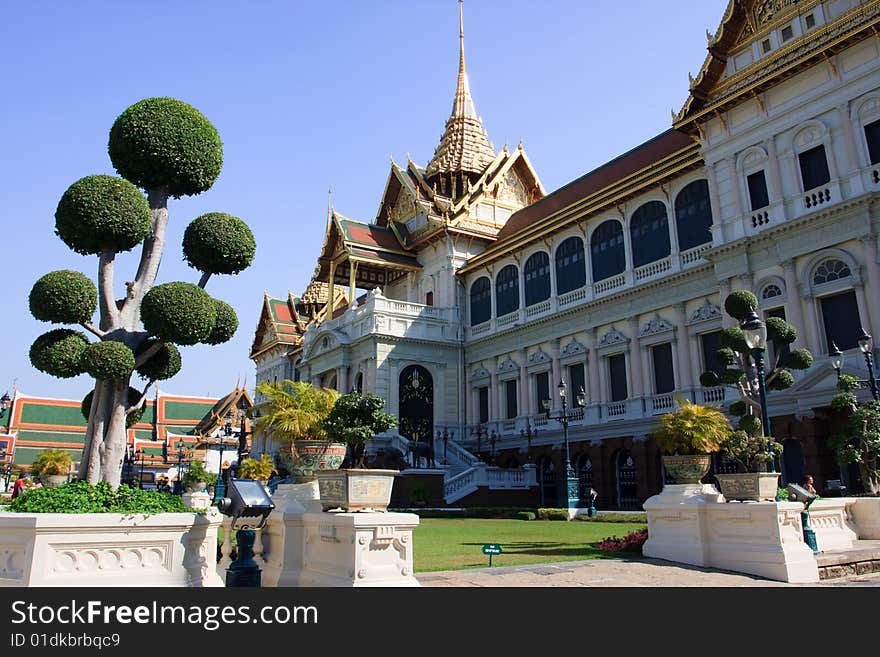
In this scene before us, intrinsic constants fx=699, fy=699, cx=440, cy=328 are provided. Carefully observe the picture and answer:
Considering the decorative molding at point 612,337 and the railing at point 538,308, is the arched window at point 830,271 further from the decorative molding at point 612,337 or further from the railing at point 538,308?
the railing at point 538,308

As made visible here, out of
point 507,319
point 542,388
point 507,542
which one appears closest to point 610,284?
point 542,388

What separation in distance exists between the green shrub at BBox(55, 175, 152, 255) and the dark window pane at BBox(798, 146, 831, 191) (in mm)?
19887

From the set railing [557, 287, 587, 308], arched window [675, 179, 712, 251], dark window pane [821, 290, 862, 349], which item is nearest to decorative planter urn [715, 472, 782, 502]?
dark window pane [821, 290, 862, 349]

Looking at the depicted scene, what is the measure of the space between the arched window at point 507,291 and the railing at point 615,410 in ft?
26.6

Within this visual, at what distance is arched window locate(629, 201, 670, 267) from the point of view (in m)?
27.3

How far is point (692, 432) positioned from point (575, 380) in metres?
19.4

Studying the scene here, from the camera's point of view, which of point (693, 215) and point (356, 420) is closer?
point (356, 420)

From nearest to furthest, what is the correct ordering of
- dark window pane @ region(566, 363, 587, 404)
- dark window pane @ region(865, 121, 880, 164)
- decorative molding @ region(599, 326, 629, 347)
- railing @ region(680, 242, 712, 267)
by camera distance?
dark window pane @ region(865, 121, 880, 164), railing @ region(680, 242, 712, 267), decorative molding @ region(599, 326, 629, 347), dark window pane @ region(566, 363, 587, 404)

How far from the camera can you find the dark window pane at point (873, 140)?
1995 centimetres

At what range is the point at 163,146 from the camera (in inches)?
377

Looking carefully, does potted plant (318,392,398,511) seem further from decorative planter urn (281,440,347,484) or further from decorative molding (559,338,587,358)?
decorative molding (559,338,587,358)

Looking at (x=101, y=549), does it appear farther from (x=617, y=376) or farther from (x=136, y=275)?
(x=617, y=376)

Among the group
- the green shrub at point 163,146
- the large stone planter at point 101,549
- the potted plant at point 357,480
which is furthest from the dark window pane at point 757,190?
the large stone planter at point 101,549
